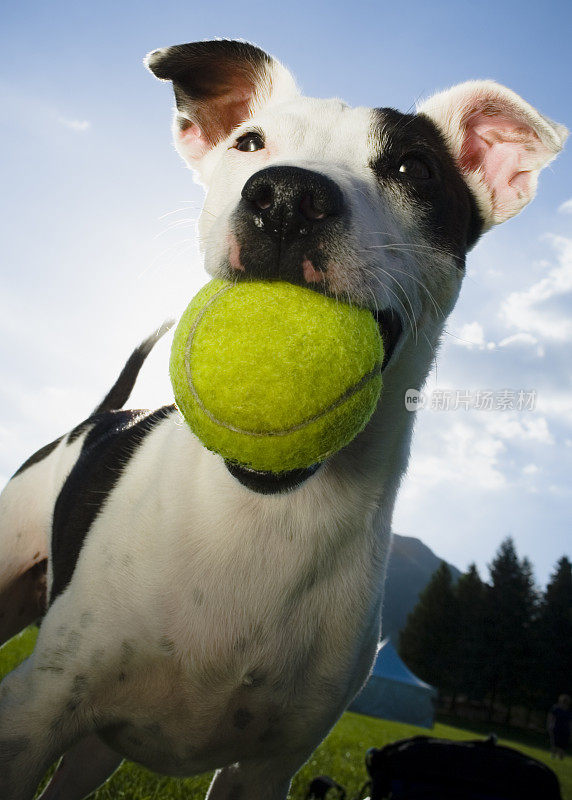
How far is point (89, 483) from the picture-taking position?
8.21ft

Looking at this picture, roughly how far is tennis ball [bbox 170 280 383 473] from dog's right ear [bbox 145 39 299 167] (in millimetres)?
1600

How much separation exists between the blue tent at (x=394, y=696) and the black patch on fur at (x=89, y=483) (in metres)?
19.9

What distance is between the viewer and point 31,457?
3.34 metres

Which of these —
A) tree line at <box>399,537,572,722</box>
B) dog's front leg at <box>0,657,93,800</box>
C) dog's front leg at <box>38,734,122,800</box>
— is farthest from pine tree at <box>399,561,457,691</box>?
dog's front leg at <box>0,657,93,800</box>

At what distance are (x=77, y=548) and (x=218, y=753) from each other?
35.3 inches

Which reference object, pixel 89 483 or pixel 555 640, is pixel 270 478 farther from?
pixel 555 640

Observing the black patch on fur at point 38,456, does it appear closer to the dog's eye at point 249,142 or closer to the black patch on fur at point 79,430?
the black patch on fur at point 79,430

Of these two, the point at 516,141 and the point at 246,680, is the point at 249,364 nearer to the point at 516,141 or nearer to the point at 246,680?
the point at 246,680

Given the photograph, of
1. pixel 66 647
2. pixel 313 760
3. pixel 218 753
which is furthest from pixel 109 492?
pixel 313 760

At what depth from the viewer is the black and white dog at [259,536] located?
1743 millimetres

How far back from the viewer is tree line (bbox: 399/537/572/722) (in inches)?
1756

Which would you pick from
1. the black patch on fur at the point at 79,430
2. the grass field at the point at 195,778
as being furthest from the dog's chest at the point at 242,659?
the grass field at the point at 195,778

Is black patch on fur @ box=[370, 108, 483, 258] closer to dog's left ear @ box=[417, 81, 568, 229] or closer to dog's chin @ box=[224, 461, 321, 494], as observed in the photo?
dog's left ear @ box=[417, 81, 568, 229]

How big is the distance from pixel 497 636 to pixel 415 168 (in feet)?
167
